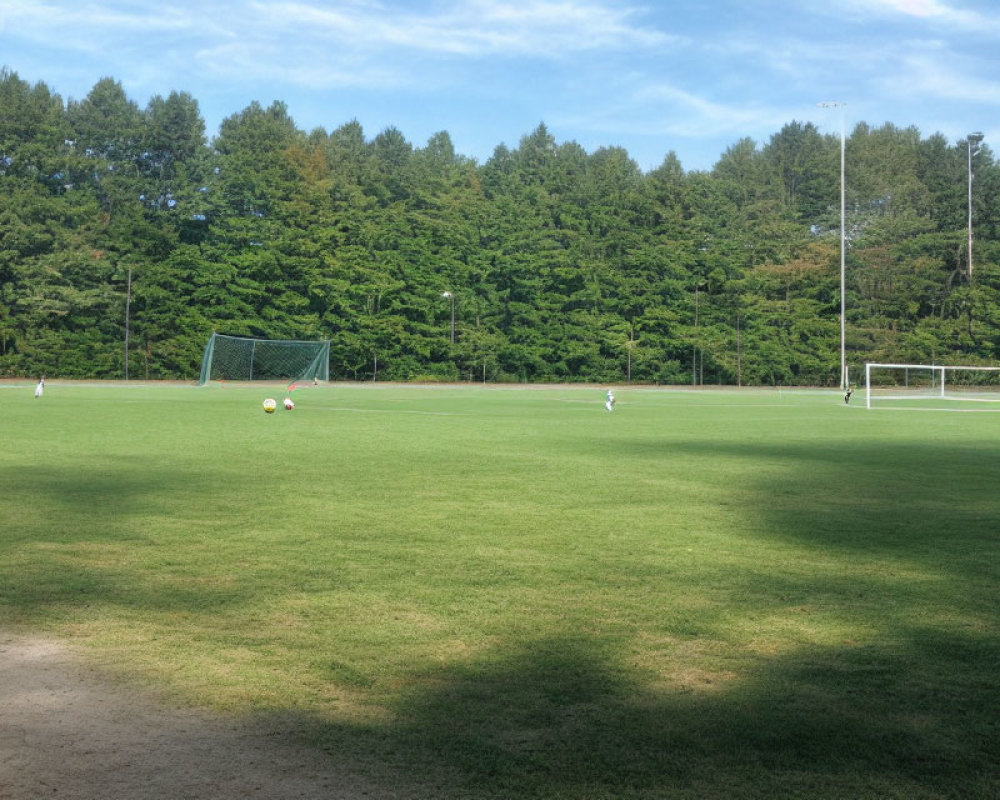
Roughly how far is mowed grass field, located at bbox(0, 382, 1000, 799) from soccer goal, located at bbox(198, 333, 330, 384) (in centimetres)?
5490

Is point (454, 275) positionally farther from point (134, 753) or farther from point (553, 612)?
point (134, 753)

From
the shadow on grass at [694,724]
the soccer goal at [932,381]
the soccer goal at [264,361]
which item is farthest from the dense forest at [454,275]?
the shadow on grass at [694,724]

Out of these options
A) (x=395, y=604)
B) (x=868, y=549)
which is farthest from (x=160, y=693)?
(x=868, y=549)

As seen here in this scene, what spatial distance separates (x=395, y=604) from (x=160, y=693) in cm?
221

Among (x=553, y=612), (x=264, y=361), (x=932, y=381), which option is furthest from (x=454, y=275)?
(x=553, y=612)

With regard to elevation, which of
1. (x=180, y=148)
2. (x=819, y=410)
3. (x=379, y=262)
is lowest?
(x=819, y=410)

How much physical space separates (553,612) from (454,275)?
2927 inches

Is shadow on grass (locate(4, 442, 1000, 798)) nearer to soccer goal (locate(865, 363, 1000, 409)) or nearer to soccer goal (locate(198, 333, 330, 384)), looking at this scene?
soccer goal (locate(865, 363, 1000, 409))

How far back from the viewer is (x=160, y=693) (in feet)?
17.3

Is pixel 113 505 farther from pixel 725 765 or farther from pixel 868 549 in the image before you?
pixel 725 765

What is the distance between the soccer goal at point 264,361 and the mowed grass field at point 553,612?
5490cm

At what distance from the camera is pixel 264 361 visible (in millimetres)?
72125

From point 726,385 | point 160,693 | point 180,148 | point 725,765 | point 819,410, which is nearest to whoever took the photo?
point 725,765

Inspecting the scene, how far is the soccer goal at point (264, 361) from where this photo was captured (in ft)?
232
